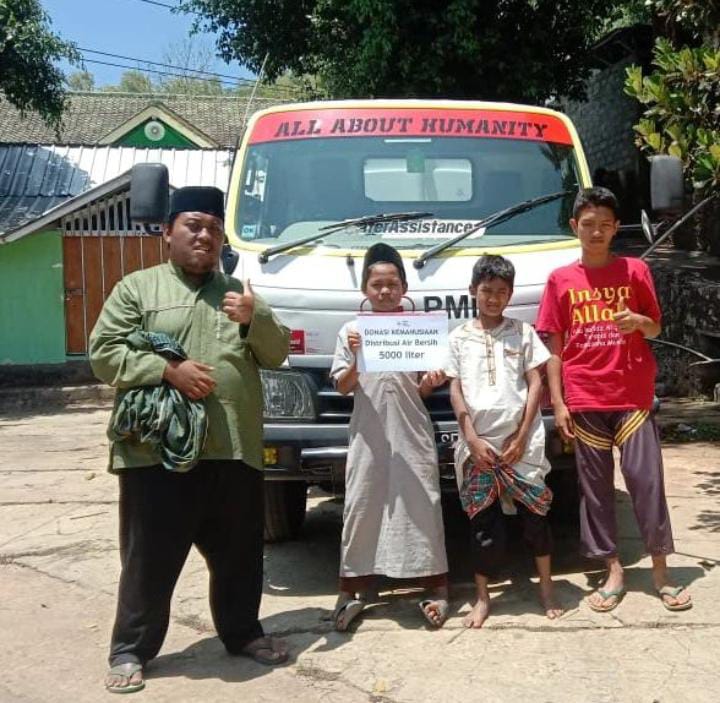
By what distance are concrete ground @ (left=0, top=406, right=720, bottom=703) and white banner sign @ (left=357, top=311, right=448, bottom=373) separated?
1144 millimetres

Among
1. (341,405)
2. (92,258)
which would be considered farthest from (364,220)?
(92,258)

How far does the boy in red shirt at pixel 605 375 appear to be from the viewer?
4266 millimetres

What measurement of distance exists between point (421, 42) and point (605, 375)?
993 centimetres

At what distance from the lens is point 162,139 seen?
27.1 meters

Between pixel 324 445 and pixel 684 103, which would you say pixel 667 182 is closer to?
pixel 684 103

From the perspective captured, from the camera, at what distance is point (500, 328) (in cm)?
425

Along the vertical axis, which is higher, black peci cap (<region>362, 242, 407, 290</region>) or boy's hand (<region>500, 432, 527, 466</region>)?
Result: black peci cap (<region>362, 242, 407, 290</region>)

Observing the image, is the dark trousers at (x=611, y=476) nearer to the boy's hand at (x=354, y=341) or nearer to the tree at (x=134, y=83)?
the boy's hand at (x=354, y=341)

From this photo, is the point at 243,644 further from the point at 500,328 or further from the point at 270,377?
the point at 500,328

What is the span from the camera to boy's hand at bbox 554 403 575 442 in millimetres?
4320

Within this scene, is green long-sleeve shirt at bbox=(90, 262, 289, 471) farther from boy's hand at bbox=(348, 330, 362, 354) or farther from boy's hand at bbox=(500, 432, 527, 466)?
boy's hand at bbox=(500, 432, 527, 466)

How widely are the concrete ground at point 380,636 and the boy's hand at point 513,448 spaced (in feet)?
2.34

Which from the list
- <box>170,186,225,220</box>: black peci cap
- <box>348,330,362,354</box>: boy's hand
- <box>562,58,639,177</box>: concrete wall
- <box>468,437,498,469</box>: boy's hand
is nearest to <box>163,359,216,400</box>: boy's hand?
<box>170,186,225,220</box>: black peci cap

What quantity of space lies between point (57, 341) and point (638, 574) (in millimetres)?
11538
